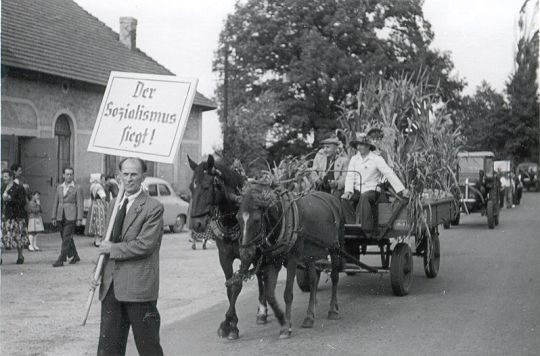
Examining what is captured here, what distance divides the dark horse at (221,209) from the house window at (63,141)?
15570 millimetres

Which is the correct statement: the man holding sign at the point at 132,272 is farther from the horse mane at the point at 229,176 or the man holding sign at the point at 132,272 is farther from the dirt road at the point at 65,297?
the horse mane at the point at 229,176

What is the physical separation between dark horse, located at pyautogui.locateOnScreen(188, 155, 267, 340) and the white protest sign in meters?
1.26

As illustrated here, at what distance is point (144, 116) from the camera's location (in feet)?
18.9

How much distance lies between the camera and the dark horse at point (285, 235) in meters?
6.84

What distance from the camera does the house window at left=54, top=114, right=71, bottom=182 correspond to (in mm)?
21875

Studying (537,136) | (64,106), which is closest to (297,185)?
(64,106)

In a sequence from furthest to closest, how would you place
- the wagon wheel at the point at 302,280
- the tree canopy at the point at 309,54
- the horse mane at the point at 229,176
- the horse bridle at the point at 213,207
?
the tree canopy at the point at 309,54, the wagon wheel at the point at 302,280, the horse mane at the point at 229,176, the horse bridle at the point at 213,207

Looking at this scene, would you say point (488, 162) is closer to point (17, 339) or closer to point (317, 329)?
point (317, 329)

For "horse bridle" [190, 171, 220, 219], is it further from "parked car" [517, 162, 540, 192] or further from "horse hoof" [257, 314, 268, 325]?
"parked car" [517, 162, 540, 192]

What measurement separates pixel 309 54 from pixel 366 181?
2255cm

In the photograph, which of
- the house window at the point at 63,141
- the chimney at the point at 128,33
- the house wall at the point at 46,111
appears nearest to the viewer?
the house wall at the point at 46,111

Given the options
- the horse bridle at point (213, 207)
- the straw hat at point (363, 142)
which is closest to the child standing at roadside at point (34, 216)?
the straw hat at point (363, 142)

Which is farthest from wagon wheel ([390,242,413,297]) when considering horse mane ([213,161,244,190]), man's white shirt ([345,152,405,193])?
horse mane ([213,161,244,190])

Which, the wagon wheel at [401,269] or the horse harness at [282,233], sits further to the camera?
the wagon wheel at [401,269]
